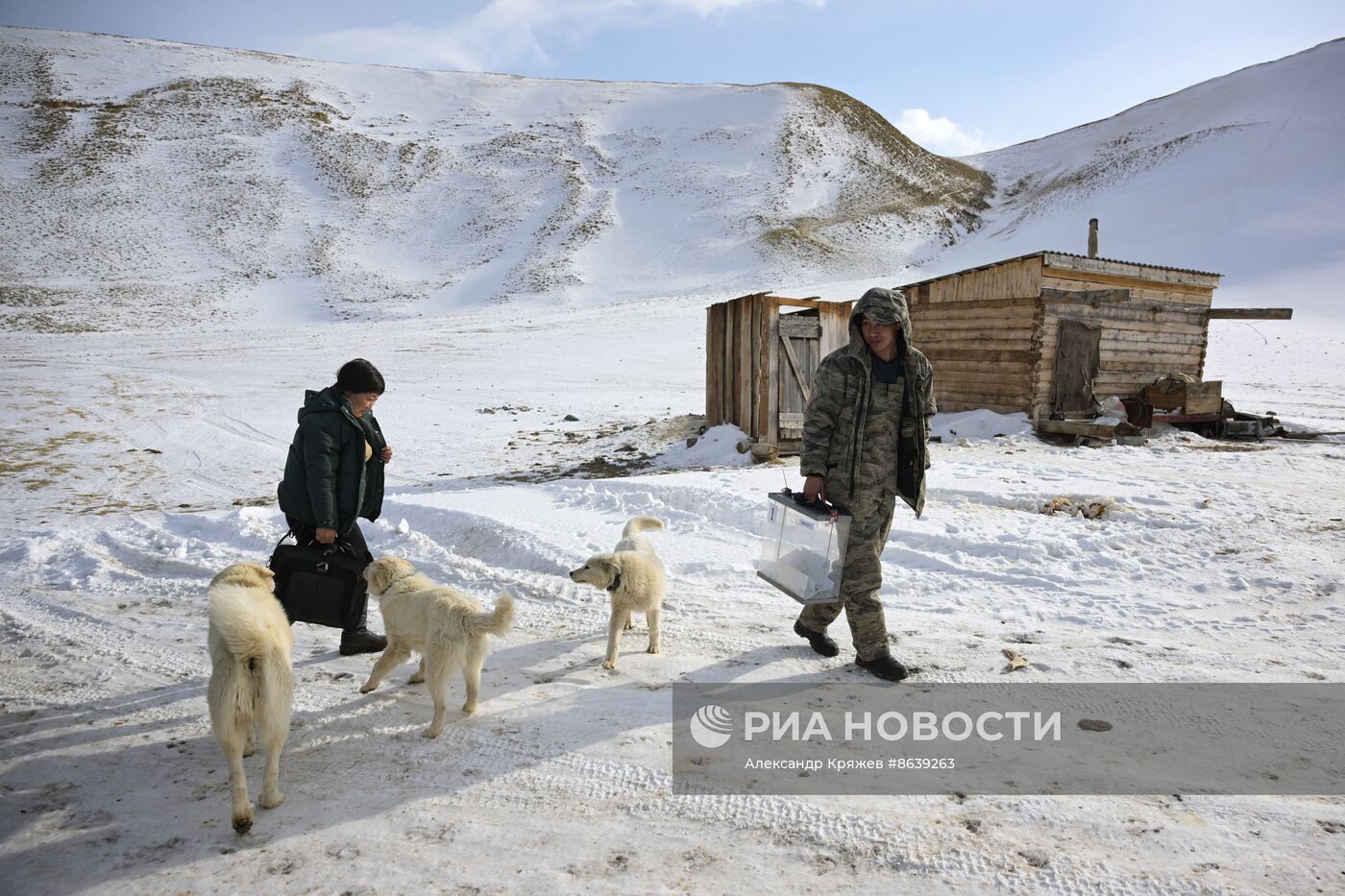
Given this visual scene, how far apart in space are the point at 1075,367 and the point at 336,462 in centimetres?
1498

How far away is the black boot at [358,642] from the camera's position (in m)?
4.72

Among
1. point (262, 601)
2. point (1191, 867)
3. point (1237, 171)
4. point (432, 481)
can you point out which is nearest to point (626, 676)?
point (262, 601)

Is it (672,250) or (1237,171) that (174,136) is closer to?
(672,250)

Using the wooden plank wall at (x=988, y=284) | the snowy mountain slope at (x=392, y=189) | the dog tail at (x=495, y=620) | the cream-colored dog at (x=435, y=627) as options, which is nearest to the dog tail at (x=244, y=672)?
the cream-colored dog at (x=435, y=627)

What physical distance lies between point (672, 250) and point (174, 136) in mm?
43703

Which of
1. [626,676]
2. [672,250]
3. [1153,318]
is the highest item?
[672,250]

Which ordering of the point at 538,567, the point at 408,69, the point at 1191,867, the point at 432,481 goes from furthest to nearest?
the point at 408,69 < the point at 432,481 < the point at 538,567 < the point at 1191,867

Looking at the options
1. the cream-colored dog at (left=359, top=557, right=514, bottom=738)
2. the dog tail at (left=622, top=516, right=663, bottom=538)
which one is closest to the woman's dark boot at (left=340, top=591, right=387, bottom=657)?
the cream-colored dog at (left=359, top=557, right=514, bottom=738)

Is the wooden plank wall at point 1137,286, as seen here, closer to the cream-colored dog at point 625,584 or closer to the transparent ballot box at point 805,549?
the transparent ballot box at point 805,549

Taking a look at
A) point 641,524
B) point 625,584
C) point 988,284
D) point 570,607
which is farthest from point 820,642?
point 988,284

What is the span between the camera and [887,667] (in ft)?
14.1

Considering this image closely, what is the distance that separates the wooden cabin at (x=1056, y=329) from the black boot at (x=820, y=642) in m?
11.9

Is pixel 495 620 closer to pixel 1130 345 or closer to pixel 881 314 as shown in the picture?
pixel 881 314

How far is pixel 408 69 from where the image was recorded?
8775 centimetres
